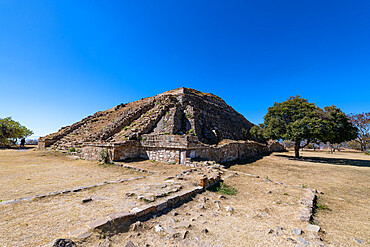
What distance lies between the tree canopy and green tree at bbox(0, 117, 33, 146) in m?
41.3

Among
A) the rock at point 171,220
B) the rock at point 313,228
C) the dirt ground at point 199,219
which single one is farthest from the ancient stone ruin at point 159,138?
the rock at point 313,228

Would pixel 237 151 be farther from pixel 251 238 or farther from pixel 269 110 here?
pixel 251 238

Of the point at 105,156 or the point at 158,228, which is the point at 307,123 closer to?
the point at 158,228

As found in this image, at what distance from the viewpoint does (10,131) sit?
86.4 feet

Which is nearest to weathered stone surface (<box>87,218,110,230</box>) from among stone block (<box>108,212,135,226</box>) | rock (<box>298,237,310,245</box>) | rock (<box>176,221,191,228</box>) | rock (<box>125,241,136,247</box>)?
stone block (<box>108,212,135,226</box>)

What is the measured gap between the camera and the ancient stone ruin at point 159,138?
1123cm

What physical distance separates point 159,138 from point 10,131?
105 ft

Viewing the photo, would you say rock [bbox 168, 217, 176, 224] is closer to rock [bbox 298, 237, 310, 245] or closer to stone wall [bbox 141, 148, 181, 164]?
rock [bbox 298, 237, 310, 245]

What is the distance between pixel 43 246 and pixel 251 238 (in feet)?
12.4

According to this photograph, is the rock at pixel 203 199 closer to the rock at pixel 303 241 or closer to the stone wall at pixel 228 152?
the rock at pixel 303 241

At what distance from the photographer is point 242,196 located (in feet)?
18.6

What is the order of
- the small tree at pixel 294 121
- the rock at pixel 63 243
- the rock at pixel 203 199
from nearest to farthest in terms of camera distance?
the rock at pixel 63 243 → the rock at pixel 203 199 → the small tree at pixel 294 121

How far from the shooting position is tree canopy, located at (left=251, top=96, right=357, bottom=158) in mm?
14674

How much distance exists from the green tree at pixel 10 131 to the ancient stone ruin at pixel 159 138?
14.3 metres
